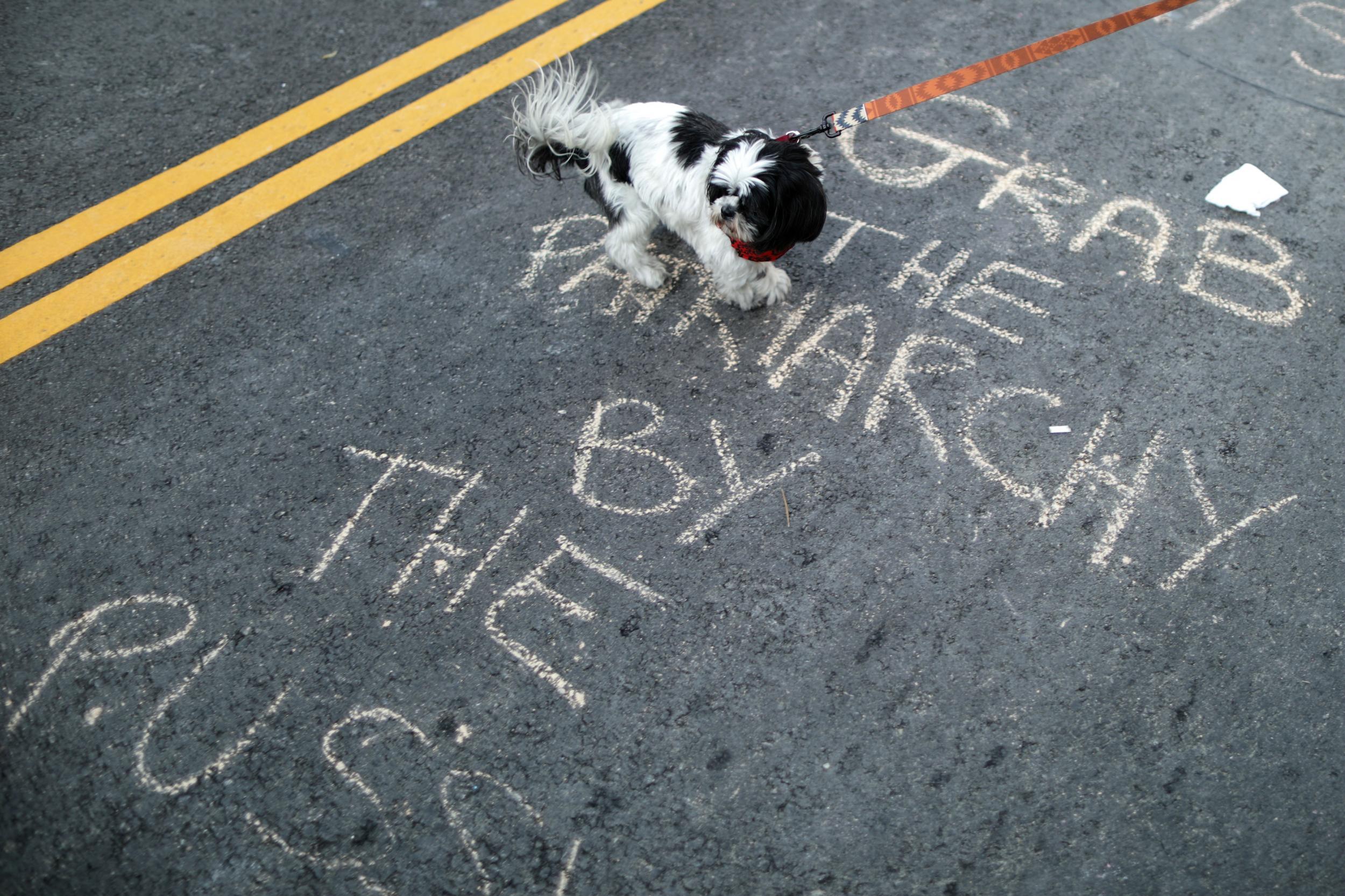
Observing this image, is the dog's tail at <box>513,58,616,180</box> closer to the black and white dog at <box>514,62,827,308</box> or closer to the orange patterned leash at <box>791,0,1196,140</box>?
the black and white dog at <box>514,62,827,308</box>

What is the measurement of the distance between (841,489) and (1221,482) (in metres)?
1.17

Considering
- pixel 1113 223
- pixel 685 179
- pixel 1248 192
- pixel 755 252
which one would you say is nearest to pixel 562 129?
pixel 685 179

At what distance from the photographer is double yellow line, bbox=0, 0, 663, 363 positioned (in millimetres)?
3332

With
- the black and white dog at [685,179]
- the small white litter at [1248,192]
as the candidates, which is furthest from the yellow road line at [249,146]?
the small white litter at [1248,192]

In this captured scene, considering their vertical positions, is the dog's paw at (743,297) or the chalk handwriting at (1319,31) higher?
the chalk handwriting at (1319,31)

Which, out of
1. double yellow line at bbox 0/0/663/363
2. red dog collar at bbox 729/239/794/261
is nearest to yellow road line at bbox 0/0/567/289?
double yellow line at bbox 0/0/663/363

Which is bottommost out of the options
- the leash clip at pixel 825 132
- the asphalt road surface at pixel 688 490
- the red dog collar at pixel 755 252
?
the asphalt road surface at pixel 688 490

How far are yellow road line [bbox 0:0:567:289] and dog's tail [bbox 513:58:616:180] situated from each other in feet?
4.27

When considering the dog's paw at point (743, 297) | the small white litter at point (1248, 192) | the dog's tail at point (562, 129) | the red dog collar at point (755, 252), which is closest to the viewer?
A: the red dog collar at point (755, 252)

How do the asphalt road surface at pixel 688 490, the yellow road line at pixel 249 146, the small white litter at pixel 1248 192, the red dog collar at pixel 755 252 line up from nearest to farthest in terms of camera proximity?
the asphalt road surface at pixel 688 490 < the red dog collar at pixel 755 252 < the small white litter at pixel 1248 192 < the yellow road line at pixel 249 146

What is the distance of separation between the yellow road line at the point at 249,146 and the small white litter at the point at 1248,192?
304 cm

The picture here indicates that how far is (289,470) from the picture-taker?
2898 mm

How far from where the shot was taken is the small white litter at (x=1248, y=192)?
3.30m

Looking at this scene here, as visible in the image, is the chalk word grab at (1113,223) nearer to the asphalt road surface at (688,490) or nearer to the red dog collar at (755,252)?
the asphalt road surface at (688,490)
